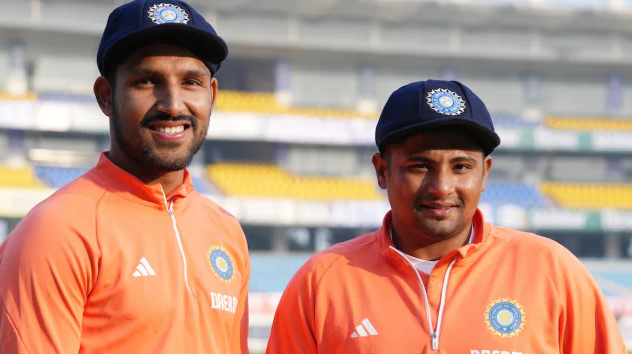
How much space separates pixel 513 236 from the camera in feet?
10.1

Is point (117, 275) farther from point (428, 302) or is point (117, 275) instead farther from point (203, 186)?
point (203, 186)

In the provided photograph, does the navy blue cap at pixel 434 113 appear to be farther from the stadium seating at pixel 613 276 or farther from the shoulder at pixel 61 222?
the stadium seating at pixel 613 276

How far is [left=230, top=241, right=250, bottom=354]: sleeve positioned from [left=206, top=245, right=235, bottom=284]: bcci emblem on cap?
0.09m

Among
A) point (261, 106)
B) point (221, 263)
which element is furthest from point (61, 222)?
point (261, 106)

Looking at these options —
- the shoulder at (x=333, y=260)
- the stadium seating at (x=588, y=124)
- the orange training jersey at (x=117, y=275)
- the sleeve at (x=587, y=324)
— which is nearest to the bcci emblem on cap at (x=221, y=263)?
the orange training jersey at (x=117, y=275)

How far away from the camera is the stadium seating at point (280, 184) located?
25.2 meters

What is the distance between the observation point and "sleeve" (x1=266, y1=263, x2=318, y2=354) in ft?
9.84

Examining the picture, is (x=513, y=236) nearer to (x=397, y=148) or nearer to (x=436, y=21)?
(x=397, y=148)

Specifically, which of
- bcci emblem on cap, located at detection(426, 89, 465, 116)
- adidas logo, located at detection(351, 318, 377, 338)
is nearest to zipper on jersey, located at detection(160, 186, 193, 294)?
adidas logo, located at detection(351, 318, 377, 338)

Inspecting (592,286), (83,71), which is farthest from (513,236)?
(83,71)

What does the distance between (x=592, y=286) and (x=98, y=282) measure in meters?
1.68

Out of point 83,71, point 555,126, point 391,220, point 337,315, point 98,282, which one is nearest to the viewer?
point 98,282

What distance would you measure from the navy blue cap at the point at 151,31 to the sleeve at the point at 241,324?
3.05ft

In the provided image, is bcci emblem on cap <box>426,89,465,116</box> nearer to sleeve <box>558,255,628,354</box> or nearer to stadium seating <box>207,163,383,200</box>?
sleeve <box>558,255,628,354</box>
